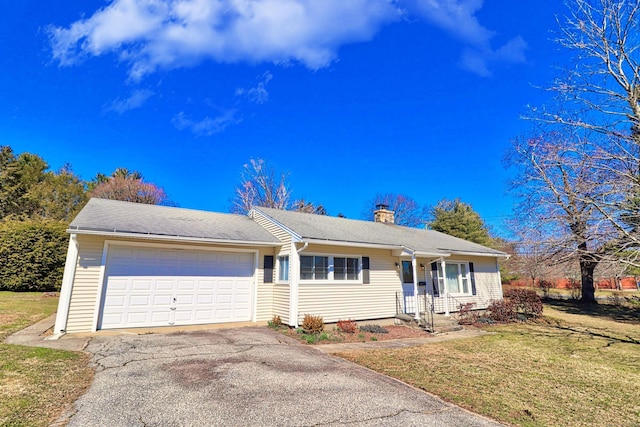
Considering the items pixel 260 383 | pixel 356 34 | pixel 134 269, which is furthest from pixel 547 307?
pixel 134 269

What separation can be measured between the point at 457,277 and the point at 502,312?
86.6 inches

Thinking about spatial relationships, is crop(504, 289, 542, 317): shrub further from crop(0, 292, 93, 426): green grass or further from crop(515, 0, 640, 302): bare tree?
crop(0, 292, 93, 426): green grass

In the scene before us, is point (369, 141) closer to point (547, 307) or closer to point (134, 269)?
point (547, 307)

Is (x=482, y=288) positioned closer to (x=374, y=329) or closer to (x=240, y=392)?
(x=374, y=329)

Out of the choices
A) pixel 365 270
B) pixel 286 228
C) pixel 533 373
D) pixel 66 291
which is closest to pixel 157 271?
pixel 66 291

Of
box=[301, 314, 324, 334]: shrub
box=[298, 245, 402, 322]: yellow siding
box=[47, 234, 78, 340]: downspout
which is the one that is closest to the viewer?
box=[47, 234, 78, 340]: downspout

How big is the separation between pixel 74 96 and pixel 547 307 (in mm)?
27591

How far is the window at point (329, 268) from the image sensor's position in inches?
408

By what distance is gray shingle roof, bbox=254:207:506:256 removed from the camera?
10.9 metres

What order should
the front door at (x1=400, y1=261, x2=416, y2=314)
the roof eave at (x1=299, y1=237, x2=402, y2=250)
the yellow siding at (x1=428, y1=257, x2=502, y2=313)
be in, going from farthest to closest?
the yellow siding at (x1=428, y1=257, x2=502, y2=313) → the front door at (x1=400, y1=261, x2=416, y2=314) → the roof eave at (x1=299, y1=237, x2=402, y2=250)

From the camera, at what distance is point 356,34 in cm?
1298

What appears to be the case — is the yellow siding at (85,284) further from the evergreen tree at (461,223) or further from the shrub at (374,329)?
the evergreen tree at (461,223)

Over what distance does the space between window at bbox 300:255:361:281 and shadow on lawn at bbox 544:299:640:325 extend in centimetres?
1274

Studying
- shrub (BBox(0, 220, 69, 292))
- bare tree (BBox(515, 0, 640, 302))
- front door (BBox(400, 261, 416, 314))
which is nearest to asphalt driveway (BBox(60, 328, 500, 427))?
front door (BBox(400, 261, 416, 314))
